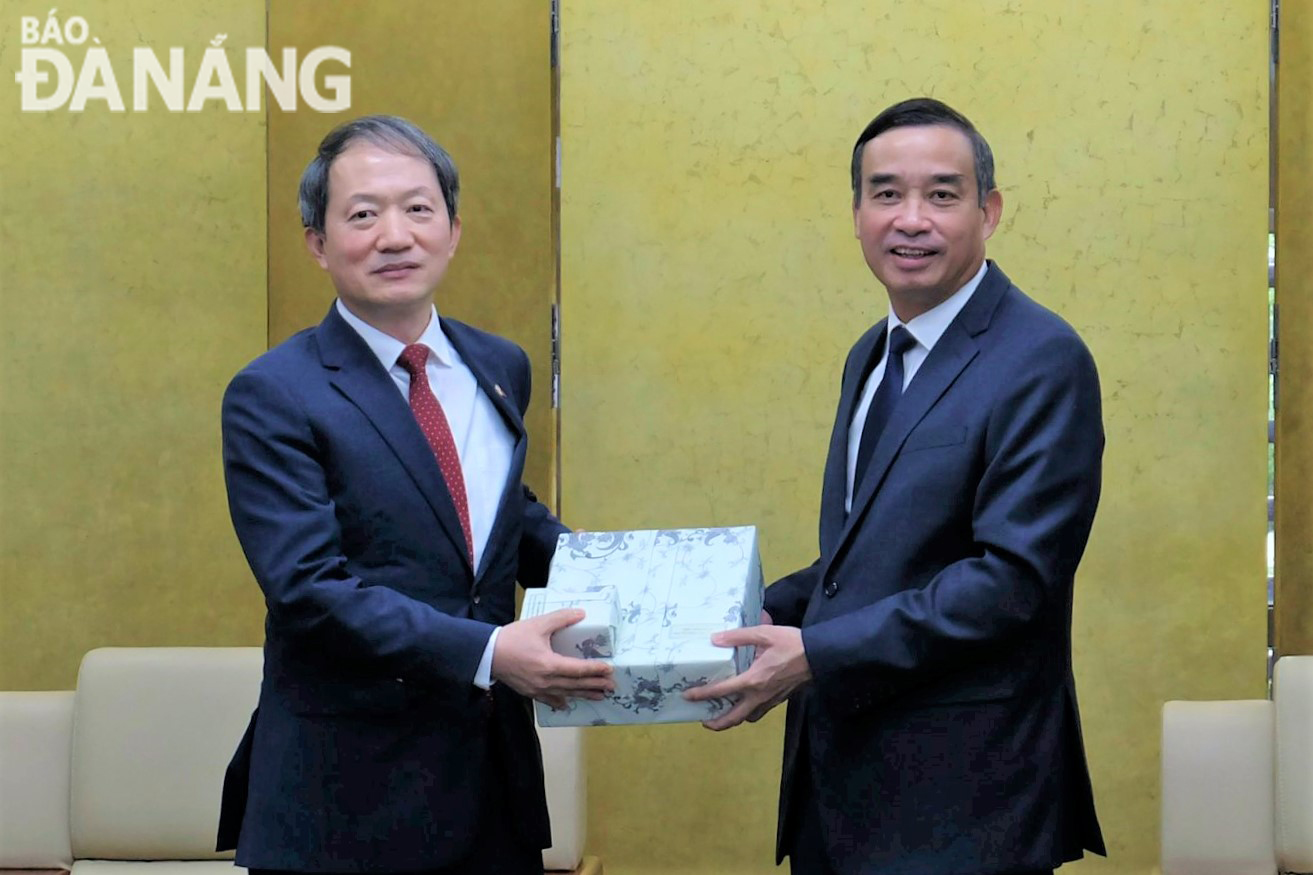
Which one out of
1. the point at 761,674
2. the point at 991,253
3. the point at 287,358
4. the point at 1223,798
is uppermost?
the point at 991,253

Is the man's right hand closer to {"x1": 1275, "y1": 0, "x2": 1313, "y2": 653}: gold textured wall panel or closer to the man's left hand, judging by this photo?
the man's left hand

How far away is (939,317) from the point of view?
7.77ft

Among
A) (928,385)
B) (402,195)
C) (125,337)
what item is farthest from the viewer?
(125,337)

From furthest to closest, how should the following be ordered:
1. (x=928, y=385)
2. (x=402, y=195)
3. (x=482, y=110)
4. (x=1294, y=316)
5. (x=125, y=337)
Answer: (x=125, y=337)
(x=482, y=110)
(x=1294, y=316)
(x=402, y=195)
(x=928, y=385)

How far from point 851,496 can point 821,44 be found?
6.68 ft

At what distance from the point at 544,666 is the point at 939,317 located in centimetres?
78

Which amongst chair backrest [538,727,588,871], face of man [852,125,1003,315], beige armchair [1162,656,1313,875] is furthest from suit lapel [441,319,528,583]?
beige armchair [1162,656,1313,875]

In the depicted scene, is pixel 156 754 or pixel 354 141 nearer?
pixel 354 141

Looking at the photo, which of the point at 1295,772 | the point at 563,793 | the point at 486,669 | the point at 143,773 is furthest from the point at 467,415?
→ the point at 1295,772

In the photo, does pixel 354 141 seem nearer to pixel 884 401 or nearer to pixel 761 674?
pixel 884 401

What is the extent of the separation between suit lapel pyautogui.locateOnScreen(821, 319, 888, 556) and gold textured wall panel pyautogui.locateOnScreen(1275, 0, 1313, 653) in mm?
1987

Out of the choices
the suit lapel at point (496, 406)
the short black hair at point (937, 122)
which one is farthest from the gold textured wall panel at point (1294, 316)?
the suit lapel at point (496, 406)

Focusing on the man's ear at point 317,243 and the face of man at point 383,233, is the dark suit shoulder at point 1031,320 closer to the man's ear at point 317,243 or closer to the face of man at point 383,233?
the face of man at point 383,233

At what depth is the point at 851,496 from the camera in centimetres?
240
